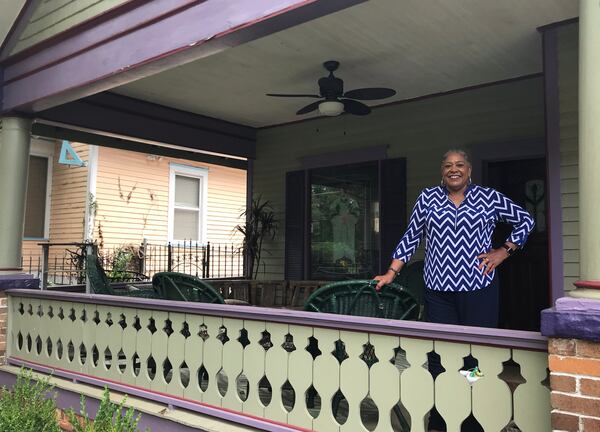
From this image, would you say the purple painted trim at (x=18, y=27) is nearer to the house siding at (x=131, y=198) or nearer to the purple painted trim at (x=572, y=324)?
the purple painted trim at (x=572, y=324)

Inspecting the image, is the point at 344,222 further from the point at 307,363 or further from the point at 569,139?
the point at 307,363

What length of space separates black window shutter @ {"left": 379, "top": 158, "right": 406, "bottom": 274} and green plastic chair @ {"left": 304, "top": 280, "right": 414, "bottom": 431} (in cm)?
286

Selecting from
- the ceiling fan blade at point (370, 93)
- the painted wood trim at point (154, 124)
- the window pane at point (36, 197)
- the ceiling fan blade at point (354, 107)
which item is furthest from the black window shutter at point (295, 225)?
the window pane at point (36, 197)

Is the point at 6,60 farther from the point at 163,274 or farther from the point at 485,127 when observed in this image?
the point at 485,127

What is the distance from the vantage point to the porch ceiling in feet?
11.8

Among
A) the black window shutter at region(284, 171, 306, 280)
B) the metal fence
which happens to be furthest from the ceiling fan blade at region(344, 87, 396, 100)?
the metal fence

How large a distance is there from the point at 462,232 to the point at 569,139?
66.2 inches

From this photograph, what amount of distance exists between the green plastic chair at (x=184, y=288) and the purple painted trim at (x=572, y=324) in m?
1.99

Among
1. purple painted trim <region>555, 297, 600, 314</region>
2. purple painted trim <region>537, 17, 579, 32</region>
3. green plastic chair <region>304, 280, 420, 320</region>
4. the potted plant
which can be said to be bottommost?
green plastic chair <region>304, 280, 420, 320</region>

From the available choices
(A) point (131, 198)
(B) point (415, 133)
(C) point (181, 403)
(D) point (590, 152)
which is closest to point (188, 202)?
(A) point (131, 198)

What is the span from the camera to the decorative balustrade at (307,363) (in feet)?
6.98

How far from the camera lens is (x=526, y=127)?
16.2 feet

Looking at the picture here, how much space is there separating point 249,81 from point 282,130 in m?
1.80

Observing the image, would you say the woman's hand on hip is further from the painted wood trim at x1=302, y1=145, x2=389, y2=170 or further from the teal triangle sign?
the teal triangle sign
